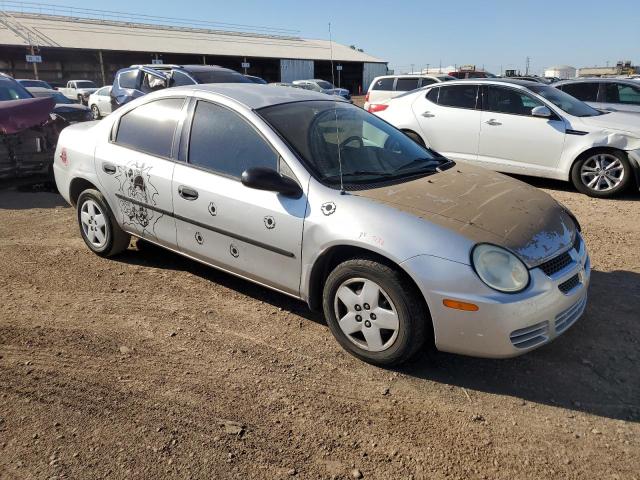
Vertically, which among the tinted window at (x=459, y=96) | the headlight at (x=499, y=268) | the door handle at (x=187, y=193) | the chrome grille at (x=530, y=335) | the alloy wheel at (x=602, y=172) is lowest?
the chrome grille at (x=530, y=335)

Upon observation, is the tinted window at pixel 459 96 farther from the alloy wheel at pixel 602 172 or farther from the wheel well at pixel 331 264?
the wheel well at pixel 331 264

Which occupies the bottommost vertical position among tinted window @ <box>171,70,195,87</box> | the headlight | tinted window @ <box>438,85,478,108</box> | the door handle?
the headlight

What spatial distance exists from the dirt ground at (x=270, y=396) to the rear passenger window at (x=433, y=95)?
4.93 m

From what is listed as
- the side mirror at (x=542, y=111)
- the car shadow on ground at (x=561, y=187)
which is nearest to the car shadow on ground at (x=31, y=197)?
the side mirror at (x=542, y=111)

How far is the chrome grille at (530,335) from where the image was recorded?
2812mm

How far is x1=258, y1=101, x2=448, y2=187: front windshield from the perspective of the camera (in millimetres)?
3475

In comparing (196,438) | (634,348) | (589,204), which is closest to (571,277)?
(634,348)

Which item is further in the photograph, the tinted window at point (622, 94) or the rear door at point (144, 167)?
the tinted window at point (622, 94)

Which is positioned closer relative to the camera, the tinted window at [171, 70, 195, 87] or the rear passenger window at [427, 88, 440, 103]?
the rear passenger window at [427, 88, 440, 103]

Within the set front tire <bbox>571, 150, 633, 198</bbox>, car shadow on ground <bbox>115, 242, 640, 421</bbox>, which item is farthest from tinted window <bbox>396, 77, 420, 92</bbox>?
car shadow on ground <bbox>115, 242, 640, 421</bbox>

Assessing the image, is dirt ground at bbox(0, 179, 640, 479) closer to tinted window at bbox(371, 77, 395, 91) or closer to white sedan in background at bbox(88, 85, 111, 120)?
tinted window at bbox(371, 77, 395, 91)

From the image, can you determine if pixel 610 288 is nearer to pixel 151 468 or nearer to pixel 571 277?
pixel 571 277

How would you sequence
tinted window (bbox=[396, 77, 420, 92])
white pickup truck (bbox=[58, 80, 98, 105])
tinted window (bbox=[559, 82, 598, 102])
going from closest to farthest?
1. tinted window (bbox=[559, 82, 598, 102])
2. tinted window (bbox=[396, 77, 420, 92])
3. white pickup truck (bbox=[58, 80, 98, 105])

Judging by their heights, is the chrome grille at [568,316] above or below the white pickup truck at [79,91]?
below
